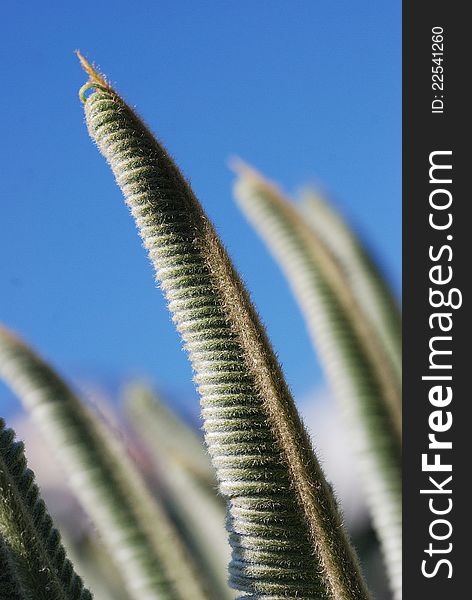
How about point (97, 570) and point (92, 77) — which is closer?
point (92, 77)

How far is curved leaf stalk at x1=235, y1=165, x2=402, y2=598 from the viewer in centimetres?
152

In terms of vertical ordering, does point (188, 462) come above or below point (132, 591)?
above

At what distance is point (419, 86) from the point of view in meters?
1.52

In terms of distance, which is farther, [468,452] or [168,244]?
[468,452]

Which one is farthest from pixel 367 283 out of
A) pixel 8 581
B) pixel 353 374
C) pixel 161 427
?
pixel 8 581

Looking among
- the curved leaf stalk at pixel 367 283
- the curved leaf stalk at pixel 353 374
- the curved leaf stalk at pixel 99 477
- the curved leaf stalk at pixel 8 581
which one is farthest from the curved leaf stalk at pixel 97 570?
the curved leaf stalk at pixel 8 581

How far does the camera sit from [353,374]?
1.52 meters

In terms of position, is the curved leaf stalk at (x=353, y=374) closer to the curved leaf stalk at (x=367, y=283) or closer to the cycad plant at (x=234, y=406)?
the curved leaf stalk at (x=367, y=283)

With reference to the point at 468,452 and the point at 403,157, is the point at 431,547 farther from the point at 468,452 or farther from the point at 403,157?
the point at 403,157

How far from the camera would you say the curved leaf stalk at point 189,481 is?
1800 millimetres

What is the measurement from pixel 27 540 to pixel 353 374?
0.81 meters

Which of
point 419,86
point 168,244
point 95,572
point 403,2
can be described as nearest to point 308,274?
point 419,86

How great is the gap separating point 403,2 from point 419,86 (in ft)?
0.52

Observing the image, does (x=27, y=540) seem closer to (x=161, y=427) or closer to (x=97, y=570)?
(x=97, y=570)
